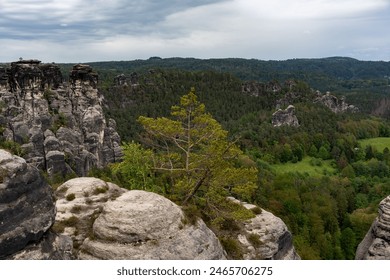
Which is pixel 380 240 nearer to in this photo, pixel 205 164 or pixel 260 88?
pixel 205 164

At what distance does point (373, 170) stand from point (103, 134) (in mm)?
84073

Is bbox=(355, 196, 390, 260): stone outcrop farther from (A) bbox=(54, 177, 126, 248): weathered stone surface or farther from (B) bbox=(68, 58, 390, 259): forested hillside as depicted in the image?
(A) bbox=(54, 177, 126, 248): weathered stone surface

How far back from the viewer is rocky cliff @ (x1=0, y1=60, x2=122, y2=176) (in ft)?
201

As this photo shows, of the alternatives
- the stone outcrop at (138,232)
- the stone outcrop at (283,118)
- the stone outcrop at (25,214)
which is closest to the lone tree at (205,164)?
the stone outcrop at (138,232)

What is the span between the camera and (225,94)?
18175 cm

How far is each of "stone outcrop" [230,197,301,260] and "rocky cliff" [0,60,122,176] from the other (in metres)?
41.6

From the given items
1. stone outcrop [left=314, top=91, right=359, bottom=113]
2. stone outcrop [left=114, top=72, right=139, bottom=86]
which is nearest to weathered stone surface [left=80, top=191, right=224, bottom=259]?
stone outcrop [left=114, top=72, right=139, bottom=86]

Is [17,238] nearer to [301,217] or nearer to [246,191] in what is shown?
[246,191]

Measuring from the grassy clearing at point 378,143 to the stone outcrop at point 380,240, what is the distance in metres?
126

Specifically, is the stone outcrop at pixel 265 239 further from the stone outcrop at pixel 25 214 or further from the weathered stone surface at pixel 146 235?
the stone outcrop at pixel 25 214

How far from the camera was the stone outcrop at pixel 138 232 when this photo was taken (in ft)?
59.8

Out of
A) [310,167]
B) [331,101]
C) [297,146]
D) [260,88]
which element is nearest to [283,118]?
[297,146]

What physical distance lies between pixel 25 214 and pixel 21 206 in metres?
0.39

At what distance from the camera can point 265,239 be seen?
25.8 m
